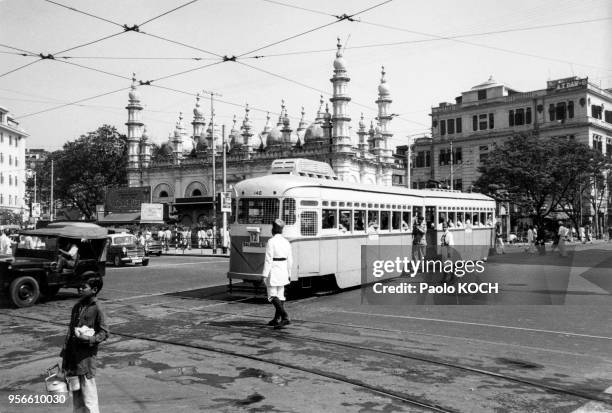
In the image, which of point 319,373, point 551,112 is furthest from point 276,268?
point 551,112

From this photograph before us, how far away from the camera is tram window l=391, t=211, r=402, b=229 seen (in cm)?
1745

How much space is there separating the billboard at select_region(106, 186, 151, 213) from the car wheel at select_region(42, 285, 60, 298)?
52.6 meters

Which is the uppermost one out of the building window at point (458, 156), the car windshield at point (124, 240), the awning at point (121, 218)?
the building window at point (458, 156)

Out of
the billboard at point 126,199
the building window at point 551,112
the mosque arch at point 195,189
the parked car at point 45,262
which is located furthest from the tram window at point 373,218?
the building window at point 551,112

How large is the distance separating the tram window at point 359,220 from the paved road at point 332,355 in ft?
8.37

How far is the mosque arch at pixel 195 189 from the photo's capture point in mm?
64938

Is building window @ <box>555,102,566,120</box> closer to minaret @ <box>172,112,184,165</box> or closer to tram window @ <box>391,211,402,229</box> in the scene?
minaret @ <box>172,112,184,165</box>

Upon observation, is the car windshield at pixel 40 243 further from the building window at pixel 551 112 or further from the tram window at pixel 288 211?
the building window at pixel 551 112

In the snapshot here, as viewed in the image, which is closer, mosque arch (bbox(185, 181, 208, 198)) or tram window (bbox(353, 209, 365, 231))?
tram window (bbox(353, 209, 365, 231))

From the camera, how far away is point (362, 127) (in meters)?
65.6

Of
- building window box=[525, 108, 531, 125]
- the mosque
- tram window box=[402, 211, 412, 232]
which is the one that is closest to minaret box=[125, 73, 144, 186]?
the mosque

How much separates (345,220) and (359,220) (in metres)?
0.79

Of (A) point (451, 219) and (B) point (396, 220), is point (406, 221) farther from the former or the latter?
(A) point (451, 219)

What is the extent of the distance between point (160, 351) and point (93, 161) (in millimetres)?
70772
